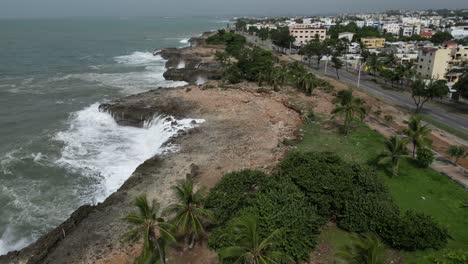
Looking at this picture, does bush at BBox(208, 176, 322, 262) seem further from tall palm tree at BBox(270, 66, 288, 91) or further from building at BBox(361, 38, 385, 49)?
building at BBox(361, 38, 385, 49)

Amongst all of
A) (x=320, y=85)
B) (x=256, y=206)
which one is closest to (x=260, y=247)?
(x=256, y=206)

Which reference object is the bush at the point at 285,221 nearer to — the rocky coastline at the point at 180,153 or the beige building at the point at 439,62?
the rocky coastline at the point at 180,153

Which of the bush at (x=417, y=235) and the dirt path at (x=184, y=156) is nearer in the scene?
the bush at (x=417, y=235)

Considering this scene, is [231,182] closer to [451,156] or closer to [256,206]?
[256,206]

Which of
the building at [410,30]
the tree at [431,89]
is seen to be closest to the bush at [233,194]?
the tree at [431,89]

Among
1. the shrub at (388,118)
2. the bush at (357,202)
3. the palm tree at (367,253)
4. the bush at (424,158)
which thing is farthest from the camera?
the shrub at (388,118)

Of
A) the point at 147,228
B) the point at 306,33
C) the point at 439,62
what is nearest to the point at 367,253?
the point at 147,228

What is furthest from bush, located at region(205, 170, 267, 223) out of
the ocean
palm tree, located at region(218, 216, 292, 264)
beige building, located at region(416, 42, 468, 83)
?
beige building, located at region(416, 42, 468, 83)
